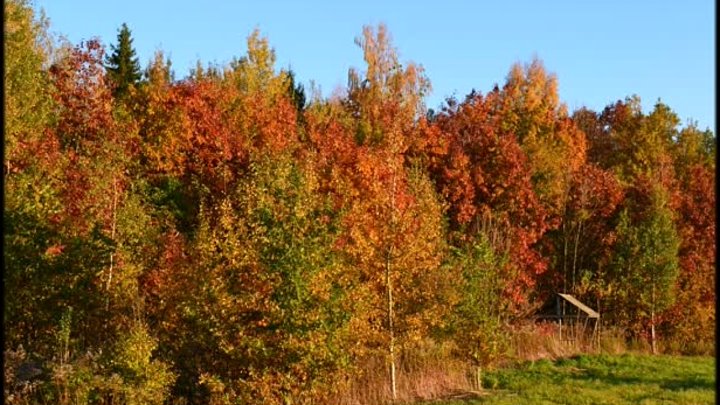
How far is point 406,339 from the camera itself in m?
19.1

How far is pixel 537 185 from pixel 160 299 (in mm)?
22315

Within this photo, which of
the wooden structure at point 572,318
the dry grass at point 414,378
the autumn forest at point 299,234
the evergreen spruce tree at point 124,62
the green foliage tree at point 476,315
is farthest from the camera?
the evergreen spruce tree at point 124,62

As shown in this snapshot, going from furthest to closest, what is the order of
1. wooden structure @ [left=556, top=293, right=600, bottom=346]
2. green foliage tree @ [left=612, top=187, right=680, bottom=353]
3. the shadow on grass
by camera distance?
green foliage tree @ [left=612, top=187, right=680, bottom=353]
wooden structure @ [left=556, top=293, right=600, bottom=346]
the shadow on grass

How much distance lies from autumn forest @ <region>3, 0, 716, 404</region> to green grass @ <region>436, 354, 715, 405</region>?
1347 mm

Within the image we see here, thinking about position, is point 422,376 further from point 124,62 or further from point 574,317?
point 124,62

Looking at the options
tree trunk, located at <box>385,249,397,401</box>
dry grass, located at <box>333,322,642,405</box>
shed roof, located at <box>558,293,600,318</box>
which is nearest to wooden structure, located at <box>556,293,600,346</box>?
shed roof, located at <box>558,293,600,318</box>

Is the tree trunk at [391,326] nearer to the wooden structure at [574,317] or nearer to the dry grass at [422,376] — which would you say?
the dry grass at [422,376]

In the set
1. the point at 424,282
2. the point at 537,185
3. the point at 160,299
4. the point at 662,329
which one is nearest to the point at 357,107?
the point at 537,185

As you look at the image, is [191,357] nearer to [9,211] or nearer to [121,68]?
[9,211]

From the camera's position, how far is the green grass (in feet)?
57.1

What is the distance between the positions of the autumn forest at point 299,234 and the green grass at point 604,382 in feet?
4.42

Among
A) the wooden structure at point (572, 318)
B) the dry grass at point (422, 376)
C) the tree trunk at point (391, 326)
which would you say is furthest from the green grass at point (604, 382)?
the wooden structure at point (572, 318)

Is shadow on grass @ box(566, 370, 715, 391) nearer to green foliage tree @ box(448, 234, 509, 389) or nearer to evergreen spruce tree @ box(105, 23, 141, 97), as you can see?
green foliage tree @ box(448, 234, 509, 389)

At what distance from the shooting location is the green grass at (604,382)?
1741cm
